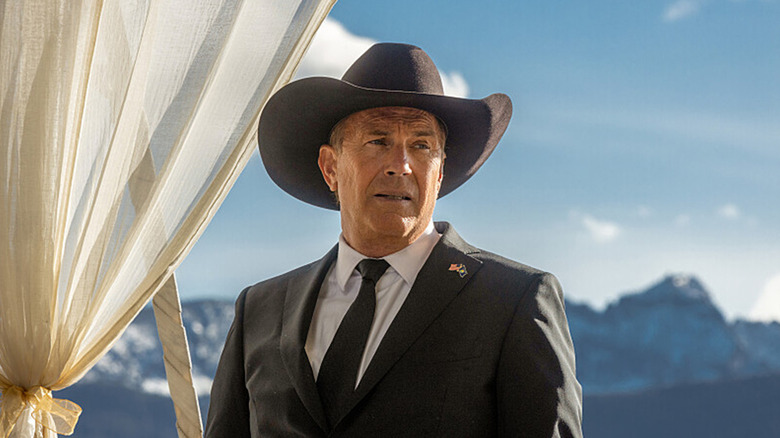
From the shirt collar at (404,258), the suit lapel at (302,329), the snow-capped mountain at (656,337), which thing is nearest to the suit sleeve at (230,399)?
the suit lapel at (302,329)

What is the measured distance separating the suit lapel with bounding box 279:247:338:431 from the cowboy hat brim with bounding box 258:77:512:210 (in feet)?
0.64

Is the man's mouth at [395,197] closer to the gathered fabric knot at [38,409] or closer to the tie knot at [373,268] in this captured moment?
the tie knot at [373,268]

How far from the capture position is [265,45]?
5.84ft

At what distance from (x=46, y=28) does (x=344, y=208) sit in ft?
2.43

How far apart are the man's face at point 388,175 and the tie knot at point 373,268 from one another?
3 centimetres

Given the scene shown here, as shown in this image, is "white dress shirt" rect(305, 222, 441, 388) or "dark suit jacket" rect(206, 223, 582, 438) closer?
"dark suit jacket" rect(206, 223, 582, 438)

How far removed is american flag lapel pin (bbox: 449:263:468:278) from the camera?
146 cm

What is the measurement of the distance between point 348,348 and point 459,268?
0.82 ft

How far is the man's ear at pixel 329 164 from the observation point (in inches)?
63.6

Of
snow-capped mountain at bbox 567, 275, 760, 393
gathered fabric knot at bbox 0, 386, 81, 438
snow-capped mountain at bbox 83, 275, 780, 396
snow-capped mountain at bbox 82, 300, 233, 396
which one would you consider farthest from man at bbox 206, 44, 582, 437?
snow-capped mountain at bbox 567, 275, 760, 393

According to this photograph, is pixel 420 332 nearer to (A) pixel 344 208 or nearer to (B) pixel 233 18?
(A) pixel 344 208

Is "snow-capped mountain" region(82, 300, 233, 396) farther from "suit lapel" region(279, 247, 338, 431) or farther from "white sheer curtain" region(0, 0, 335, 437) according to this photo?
"suit lapel" region(279, 247, 338, 431)

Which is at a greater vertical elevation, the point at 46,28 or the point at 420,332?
the point at 46,28

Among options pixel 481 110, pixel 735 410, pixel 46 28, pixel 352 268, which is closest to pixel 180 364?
pixel 352 268
